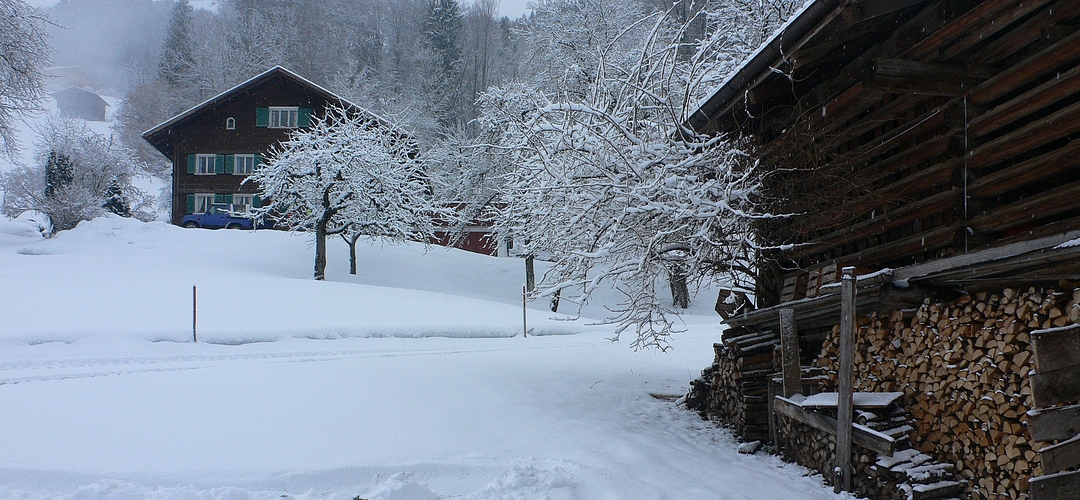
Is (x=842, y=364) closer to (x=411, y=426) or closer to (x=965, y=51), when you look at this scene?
(x=965, y=51)

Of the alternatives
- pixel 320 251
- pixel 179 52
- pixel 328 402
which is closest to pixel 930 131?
pixel 328 402

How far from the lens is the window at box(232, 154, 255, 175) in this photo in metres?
35.0

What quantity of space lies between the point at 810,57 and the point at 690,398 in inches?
187

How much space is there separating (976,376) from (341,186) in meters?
22.6

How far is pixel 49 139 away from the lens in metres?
38.6

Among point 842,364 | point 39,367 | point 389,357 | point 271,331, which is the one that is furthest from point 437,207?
point 842,364

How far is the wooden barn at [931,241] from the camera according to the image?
→ 14.2ft

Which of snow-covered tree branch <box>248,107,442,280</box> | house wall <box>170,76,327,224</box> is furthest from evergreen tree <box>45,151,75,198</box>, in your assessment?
snow-covered tree branch <box>248,107,442,280</box>

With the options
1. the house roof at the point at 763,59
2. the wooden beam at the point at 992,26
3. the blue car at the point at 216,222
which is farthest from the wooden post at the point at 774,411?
the blue car at the point at 216,222

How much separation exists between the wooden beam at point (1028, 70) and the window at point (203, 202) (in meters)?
36.3

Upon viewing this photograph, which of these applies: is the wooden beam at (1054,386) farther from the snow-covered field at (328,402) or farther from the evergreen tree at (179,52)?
the evergreen tree at (179,52)

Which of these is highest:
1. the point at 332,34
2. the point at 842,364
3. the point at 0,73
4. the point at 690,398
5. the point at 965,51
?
the point at 332,34

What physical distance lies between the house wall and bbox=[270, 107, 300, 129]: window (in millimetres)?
216

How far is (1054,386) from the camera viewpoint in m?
3.97
